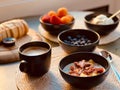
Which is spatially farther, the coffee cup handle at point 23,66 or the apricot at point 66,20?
the apricot at point 66,20

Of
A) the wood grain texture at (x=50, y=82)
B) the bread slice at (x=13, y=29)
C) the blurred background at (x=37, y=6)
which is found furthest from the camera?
the blurred background at (x=37, y=6)

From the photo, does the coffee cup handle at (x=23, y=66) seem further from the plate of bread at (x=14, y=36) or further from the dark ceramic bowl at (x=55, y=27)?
the dark ceramic bowl at (x=55, y=27)

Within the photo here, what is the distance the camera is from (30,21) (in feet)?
4.00

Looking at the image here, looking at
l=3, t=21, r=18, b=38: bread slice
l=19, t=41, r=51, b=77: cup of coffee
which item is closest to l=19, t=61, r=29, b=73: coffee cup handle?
l=19, t=41, r=51, b=77: cup of coffee

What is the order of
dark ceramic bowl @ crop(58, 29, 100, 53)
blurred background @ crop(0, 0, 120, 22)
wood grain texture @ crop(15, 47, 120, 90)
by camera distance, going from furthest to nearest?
blurred background @ crop(0, 0, 120, 22) < dark ceramic bowl @ crop(58, 29, 100, 53) < wood grain texture @ crop(15, 47, 120, 90)

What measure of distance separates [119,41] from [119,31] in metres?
0.06

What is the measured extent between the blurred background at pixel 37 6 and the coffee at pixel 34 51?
1.59 feet

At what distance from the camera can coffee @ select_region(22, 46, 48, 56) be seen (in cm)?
77

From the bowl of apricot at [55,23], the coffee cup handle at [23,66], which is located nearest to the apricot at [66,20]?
the bowl of apricot at [55,23]

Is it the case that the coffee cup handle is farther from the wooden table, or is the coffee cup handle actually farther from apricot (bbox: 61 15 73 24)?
apricot (bbox: 61 15 73 24)

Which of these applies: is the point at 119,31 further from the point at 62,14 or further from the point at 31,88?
the point at 31,88

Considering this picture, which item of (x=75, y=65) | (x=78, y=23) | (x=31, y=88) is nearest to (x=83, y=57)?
(x=75, y=65)

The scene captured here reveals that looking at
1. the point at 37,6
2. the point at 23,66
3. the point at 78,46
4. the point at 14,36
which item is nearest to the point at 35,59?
the point at 23,66

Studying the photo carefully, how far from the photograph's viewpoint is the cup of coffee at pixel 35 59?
729 mm
